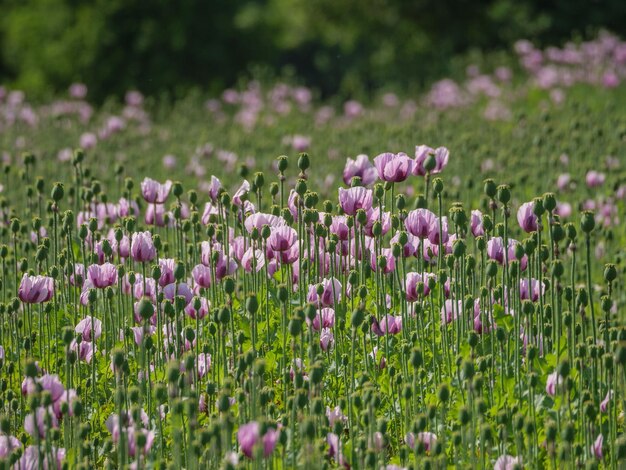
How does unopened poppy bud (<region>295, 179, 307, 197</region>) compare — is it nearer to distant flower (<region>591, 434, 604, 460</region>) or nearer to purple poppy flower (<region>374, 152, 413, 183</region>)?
purple poppy flower (<region>374, 152, 413, 183</region>)

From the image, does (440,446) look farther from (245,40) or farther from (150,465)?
(245,40)

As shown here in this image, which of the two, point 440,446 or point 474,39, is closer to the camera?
point 440,446

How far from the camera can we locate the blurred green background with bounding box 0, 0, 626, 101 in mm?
11898

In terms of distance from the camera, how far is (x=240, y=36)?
41.4 ft

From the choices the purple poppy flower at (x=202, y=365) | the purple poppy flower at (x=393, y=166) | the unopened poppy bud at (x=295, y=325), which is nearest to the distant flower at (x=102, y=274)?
the purple poppy flower at (x=202, y=365)

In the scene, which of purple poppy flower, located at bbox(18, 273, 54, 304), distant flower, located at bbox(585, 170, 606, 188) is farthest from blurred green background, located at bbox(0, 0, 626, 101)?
purple poppy flower, located at bbox(18, 273, 54, 304)

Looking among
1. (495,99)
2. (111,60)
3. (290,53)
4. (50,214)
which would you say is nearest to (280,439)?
(50,214)

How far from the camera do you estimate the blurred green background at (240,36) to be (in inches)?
468

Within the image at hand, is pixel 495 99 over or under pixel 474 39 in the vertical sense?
under

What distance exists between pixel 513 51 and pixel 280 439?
1163 centimetres

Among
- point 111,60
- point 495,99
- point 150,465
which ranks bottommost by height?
point 150,465

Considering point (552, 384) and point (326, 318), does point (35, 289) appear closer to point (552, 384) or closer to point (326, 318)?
point (326, 318)

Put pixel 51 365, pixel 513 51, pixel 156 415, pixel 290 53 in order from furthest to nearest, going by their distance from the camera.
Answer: pixel 290 53 → pixel 513 51 → pixel 51 365 → pixel 156 415

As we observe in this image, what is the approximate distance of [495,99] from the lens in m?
9.83
